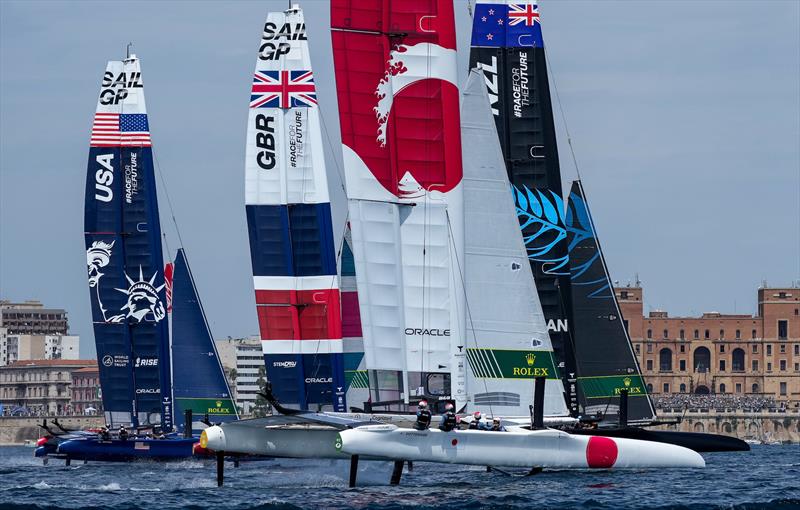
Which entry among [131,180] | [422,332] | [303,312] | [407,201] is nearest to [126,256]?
[131,180]

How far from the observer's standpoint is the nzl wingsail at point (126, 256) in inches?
1972

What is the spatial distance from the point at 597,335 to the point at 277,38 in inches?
455

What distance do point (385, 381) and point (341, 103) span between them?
526cm


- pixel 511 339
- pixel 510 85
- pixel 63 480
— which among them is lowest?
pixel 63 480

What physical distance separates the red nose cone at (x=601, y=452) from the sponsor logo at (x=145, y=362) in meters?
22.0

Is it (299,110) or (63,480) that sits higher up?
(299,110)

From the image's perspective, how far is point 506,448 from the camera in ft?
97.9

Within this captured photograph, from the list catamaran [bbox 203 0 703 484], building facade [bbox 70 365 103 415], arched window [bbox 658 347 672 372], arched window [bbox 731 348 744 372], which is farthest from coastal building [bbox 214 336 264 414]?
catamaran [bbox 203 0 703 484]

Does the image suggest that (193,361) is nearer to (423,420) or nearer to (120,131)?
(120,131)

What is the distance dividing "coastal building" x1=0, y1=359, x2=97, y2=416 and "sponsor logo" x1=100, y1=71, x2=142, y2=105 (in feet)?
409

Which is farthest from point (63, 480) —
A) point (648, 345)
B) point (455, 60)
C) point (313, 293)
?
point (648, 345)

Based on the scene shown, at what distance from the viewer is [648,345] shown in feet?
495

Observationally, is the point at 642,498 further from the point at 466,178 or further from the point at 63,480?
the point at 63,480

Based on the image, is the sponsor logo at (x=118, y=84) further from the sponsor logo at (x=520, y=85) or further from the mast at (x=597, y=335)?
the sponsor logo at (x=520, y=85)
